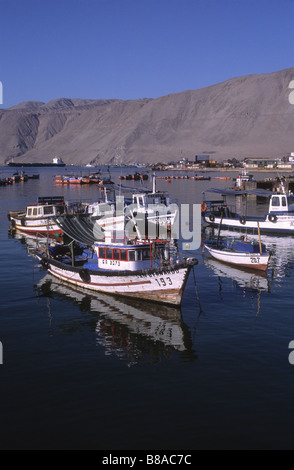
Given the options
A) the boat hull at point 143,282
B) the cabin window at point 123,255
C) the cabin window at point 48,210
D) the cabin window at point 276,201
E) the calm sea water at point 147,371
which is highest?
the cabin window at point 276,201

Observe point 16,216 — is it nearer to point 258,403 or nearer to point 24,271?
point 24,271

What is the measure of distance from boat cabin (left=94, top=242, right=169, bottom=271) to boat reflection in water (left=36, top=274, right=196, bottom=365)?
226 cm

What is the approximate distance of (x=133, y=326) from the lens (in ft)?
84.2

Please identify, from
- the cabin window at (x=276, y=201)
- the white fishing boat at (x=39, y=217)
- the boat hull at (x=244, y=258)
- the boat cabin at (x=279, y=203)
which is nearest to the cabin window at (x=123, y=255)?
the boat hull at (x=244, y=258)

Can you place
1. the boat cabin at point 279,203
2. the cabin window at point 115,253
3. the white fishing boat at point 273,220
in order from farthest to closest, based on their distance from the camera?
the boat cabin at point 279,203 < the white fishing boat at point 273,220 < the cabin window at point 115,253

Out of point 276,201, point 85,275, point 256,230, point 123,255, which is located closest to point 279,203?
point 276,201

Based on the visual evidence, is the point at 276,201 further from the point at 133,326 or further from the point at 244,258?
the point at 133,326

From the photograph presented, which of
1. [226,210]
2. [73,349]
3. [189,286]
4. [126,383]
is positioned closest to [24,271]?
[189,286]

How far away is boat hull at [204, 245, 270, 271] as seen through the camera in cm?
3734

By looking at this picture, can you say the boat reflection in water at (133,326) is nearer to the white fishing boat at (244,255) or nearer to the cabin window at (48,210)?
the white fishing boat at (244,255)

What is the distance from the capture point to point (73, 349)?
2239 cm

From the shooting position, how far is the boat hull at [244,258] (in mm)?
37338

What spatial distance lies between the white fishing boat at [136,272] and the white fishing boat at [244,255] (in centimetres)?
927

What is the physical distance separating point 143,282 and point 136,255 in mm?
2045
